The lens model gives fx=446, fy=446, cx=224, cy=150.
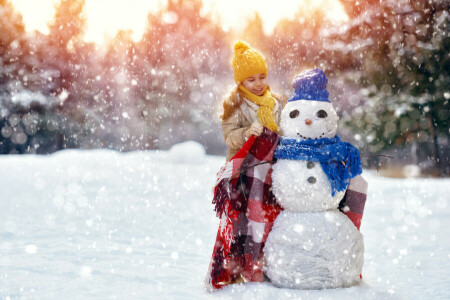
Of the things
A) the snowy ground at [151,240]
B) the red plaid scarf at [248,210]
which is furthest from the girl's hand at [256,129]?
the snowy ground at [151,240]

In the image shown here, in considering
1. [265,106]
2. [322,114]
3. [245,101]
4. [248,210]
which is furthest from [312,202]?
[245,101]

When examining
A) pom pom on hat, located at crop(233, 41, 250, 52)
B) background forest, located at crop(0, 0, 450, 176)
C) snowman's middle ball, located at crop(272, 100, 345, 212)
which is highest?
background forest, located at crop(0, 0, 450, 176)

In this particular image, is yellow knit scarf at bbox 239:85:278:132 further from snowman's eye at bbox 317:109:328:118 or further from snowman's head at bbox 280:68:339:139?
snowman's eye at bbox 317:109:328:118

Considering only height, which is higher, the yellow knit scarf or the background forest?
the background forest

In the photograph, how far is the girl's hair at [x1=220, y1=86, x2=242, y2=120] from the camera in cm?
320

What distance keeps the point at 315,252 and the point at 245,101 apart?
3.84 feet

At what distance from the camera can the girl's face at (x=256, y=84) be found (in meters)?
3.24

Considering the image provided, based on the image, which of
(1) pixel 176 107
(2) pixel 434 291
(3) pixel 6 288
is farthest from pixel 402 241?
(1) pixel 176 107

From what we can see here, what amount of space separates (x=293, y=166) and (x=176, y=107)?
18.3 metres

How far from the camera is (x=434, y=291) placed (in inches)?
122

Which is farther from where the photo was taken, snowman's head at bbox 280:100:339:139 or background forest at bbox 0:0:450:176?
background forest at bbox 0:0:450:176

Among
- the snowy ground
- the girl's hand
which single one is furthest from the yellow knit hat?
the snowy ground

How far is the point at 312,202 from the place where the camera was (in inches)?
113

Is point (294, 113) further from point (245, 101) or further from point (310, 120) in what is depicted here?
point (245, 101)
